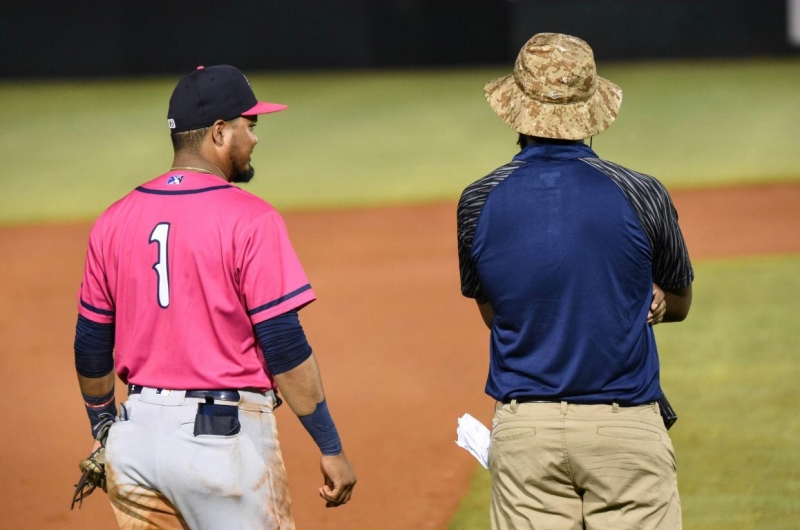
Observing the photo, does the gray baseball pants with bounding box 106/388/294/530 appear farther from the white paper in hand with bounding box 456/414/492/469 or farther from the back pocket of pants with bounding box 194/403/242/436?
the white paper in hand with bounding box 456/414/492/469

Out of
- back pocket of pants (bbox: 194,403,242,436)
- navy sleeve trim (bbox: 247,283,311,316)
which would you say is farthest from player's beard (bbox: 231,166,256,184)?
back pocket of pants (bbox: 194,403,242,436)

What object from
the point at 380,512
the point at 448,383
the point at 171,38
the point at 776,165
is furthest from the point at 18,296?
the point at 171,38

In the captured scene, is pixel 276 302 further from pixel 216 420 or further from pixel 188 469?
pixel 188 469

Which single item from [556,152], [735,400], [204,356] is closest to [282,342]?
[204,356]

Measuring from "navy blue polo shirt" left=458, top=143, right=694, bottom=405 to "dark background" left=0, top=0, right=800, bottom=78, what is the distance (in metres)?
19.0

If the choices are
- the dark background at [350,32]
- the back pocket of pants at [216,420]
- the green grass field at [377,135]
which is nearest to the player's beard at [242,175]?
the back pocket of pants at [216,420]

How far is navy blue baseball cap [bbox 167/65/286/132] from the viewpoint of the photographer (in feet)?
10.7

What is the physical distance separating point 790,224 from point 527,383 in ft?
34.1

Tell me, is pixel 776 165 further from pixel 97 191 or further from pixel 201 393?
pixel 201 393

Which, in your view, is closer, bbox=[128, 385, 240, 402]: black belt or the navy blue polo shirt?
the navy blue polo shirt

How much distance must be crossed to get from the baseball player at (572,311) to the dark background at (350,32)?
1894 cm

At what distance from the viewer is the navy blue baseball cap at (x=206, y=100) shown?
3252 millimetres

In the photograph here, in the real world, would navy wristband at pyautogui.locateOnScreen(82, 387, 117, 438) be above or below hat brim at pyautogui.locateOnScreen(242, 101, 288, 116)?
below

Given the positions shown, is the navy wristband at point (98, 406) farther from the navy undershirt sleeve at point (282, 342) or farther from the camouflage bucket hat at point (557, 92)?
the camouflage bucket hat at point (557, 92)
